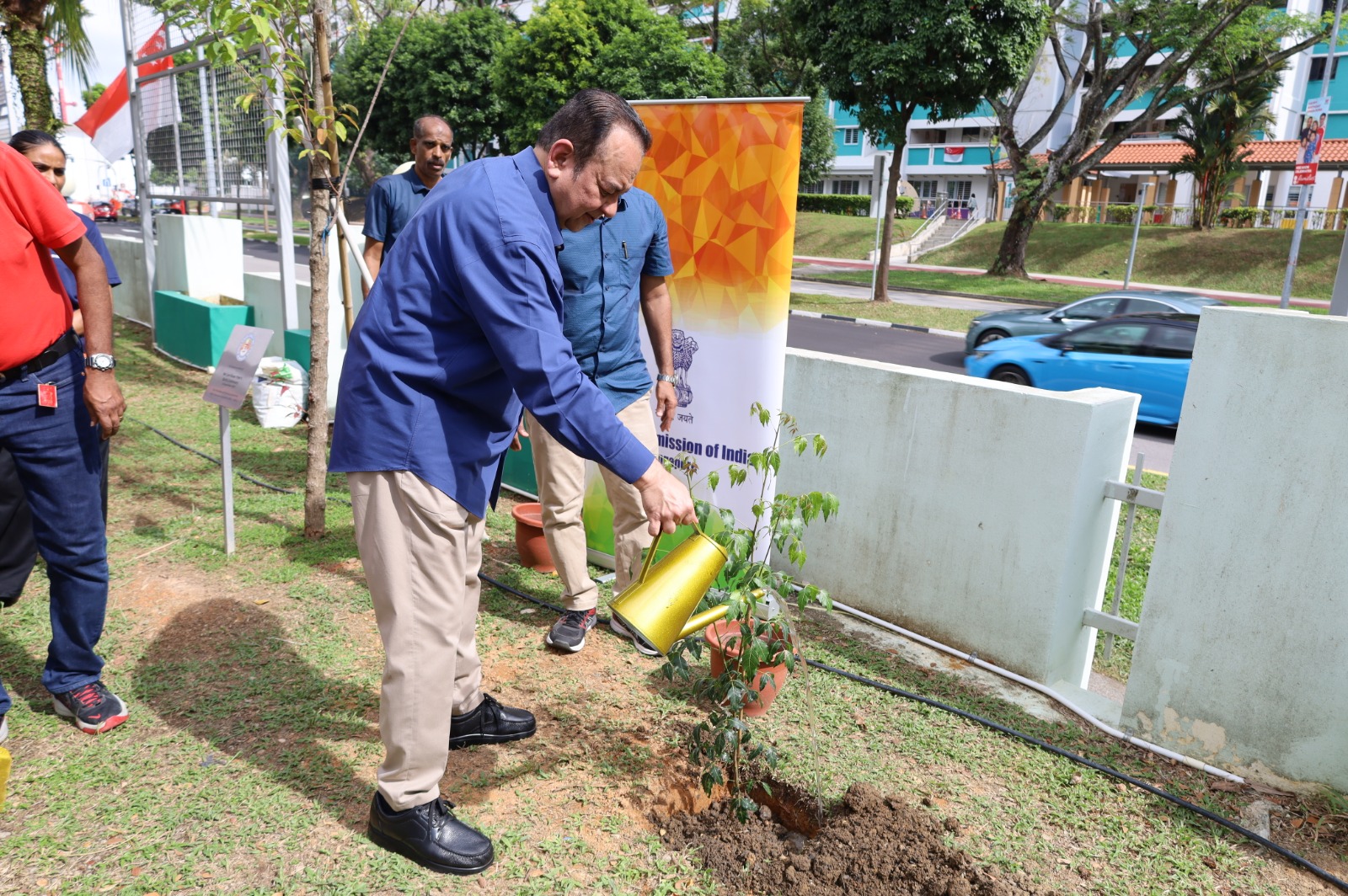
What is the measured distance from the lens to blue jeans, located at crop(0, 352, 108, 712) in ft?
8.82

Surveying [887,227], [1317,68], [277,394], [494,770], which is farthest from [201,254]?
[1317,68]

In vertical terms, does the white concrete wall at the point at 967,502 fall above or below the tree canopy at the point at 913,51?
below

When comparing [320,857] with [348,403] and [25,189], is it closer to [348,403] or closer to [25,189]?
[348,403]

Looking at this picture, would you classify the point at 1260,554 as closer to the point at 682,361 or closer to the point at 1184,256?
the point at 682,361

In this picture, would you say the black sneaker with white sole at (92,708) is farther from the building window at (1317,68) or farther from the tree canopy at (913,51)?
the building window at (1317,68)

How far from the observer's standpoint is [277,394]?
7234mm

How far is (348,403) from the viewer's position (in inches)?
89.0

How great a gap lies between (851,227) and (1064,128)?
1692 cm

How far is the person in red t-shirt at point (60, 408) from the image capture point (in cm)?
261

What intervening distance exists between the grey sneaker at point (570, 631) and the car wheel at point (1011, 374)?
7.58 metres

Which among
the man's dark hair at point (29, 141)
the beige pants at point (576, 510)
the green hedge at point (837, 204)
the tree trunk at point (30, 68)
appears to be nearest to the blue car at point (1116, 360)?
the beige pants at point (576, 510)

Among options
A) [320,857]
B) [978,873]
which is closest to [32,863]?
[320,857]

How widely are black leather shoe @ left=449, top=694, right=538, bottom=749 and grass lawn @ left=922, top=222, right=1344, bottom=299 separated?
1097 inches

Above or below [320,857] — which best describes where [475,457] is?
above
